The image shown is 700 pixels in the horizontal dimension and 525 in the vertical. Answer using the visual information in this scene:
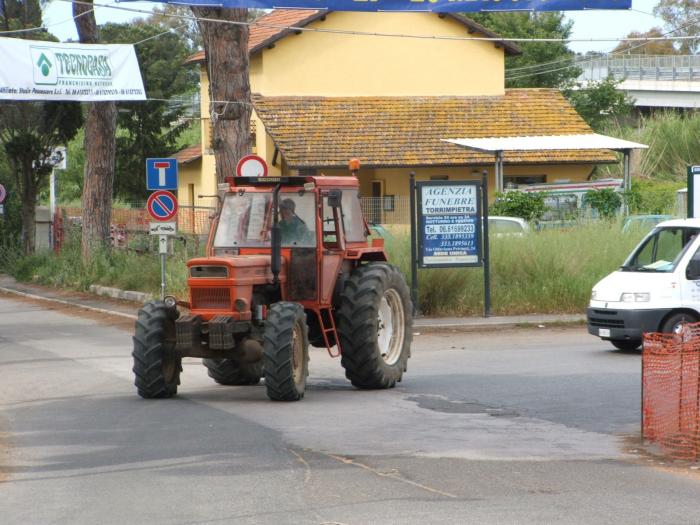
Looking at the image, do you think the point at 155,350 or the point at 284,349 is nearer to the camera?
the point at 284,349

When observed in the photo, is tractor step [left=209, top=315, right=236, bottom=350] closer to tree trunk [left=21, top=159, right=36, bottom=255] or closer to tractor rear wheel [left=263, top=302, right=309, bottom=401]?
tractor rear wheel [left=263, top=302, right=309, bottom=401]

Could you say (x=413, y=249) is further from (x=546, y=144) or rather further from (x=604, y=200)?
(x=546, y=144)

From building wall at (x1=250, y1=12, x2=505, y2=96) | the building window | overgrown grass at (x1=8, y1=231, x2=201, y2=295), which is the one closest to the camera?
overgrown grass at (x1=8, y1=231, x2=201, y2=295)

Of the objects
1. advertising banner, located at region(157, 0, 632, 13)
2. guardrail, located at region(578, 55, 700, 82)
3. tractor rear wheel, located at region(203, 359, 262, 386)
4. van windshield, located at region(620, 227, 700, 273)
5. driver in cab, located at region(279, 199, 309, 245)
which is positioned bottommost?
tractor rear wheel, located at region(203, 359, 262, 386)

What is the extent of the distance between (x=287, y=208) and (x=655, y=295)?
240 inches

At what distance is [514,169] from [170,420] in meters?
34.6

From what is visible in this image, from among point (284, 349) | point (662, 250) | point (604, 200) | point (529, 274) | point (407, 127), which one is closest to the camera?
point (284, 349)

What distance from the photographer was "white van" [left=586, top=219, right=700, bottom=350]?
18.2m

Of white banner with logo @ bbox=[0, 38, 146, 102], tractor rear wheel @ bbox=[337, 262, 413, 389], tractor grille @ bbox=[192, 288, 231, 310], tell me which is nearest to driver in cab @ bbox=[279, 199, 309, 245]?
tractor rear wheel @ bbox=[337, 262, 413, 389]

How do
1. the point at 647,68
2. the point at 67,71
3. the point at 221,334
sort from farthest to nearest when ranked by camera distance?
1. the point at 647,68
2. the point at 67,71
3. the point at 221,334

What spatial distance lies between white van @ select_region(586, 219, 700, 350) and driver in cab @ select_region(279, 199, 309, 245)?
561cm

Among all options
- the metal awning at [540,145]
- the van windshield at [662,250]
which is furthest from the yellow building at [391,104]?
the van windshield at [662,250]

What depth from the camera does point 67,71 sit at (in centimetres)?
2762

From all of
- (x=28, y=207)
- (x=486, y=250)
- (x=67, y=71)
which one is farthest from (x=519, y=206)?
(x=28, y=207)
